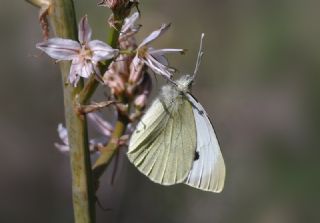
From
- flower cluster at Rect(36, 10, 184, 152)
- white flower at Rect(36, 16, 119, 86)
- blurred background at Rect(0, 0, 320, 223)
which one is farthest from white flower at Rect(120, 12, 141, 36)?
blurred background at Rect(0, 0, 320, 223)

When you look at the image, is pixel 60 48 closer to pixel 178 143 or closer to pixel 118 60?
pixel 118 60

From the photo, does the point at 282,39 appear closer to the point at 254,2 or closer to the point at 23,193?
the point at 254,2

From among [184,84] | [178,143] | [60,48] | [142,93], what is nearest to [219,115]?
[178,143]

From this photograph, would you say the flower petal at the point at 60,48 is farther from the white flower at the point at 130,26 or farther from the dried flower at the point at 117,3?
the white flower at the point at 130,26

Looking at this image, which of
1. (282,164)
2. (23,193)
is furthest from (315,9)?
(23,193)

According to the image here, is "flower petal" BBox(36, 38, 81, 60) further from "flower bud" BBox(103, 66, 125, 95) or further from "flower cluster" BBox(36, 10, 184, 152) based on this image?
"flower bud" BBox(103, 66, 125, 95)

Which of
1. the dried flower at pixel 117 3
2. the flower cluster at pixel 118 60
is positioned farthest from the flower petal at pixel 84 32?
the dried flower at pixel 117 3
